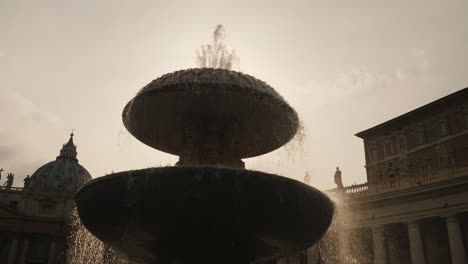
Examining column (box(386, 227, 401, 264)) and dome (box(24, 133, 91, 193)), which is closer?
column (box(386, 227, 401, 264))

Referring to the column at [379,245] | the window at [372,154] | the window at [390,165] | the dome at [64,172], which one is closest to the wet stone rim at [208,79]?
the column at [379,245]

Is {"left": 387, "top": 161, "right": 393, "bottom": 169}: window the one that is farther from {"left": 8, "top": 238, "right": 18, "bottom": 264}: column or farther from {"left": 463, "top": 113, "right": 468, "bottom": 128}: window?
{"left": 8, "top": 238, "right": 18, "bottom": 264}: column

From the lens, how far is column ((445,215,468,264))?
25406mm

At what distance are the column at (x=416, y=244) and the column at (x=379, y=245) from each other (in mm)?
2336

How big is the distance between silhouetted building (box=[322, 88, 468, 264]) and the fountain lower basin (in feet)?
51.9

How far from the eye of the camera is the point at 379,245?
30891 millimetres

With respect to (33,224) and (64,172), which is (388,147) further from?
Answer: (64,172)

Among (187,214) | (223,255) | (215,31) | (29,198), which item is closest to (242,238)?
(223,255)

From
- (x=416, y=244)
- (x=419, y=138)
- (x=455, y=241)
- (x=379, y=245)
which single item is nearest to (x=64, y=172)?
(x=419, y=138)

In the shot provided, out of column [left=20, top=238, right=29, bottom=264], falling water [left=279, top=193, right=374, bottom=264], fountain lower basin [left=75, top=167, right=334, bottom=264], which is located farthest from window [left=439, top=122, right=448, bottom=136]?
column [left=20, top=238, right=29, bottom=264]

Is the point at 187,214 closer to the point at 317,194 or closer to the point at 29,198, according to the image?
the point at 317,194

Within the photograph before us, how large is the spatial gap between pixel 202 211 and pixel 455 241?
24361 mm

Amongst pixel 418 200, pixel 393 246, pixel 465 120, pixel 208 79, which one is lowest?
pixel 393 246

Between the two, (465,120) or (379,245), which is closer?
(379,245)
